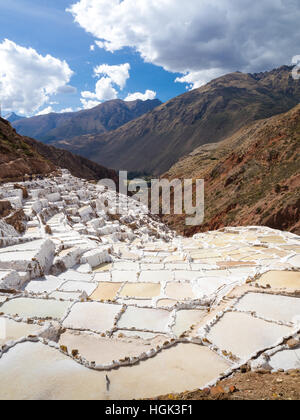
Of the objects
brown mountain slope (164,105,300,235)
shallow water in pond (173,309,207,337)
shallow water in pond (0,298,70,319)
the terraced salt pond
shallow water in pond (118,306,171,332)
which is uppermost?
brown mountain slope (164,105,300,235)

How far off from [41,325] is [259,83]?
18761cm

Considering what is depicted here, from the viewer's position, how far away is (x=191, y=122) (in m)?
140

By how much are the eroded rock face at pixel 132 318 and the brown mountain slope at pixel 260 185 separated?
15.0 metres

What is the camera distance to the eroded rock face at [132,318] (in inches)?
186

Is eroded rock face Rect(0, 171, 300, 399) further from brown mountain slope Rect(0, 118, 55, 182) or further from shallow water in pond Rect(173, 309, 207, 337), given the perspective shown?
brown mountain slope Rect(0, 118, 55, 182)

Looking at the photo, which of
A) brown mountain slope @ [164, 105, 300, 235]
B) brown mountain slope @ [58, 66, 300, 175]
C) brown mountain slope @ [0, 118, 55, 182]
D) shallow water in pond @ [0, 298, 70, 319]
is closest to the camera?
shallow water in pond @ [0, 298, 70, 319]

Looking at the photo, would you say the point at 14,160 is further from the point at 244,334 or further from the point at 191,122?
the point at 191,122

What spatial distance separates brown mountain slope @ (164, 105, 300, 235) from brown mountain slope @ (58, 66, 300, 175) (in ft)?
242

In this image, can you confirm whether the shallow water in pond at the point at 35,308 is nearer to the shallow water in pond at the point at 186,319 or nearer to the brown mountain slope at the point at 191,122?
the shallow water in pond at the point at 186,319

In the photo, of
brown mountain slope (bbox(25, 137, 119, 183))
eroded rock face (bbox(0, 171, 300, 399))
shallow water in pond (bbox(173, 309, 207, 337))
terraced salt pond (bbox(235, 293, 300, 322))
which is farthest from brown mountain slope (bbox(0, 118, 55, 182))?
terraced salt pond (bbox(235, 293, 300, 322))

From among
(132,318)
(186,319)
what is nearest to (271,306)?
(186,319)

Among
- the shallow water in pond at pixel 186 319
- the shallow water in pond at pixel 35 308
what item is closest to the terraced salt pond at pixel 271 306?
the shallow water in pond at pixel 186 319

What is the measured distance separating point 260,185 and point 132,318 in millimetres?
31172

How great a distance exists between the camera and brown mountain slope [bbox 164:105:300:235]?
2857cm
